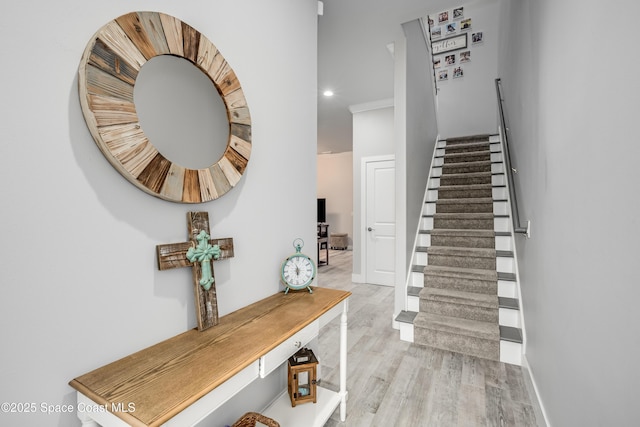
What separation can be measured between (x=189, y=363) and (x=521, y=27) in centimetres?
334

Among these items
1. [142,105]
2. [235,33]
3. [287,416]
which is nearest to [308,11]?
[235,33]

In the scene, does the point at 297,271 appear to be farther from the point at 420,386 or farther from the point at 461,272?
the point at 461,272

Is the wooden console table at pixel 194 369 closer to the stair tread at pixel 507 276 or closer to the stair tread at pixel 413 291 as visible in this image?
the stair tread at pixel 413 291

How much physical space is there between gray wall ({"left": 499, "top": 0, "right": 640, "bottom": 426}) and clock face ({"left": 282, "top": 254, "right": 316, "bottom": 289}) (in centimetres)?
119

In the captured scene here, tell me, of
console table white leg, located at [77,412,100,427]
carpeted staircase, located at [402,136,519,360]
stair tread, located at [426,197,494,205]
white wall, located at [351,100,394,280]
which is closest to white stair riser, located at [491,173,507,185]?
carpeted staircase, located at [402,136,519,360]

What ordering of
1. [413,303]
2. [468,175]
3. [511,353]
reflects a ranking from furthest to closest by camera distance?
[468,175], [413,303], [511,353]

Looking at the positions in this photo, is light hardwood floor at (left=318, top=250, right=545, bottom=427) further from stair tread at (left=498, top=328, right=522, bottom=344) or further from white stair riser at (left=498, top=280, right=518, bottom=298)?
white stair riser at (left=498, top=280, right=518, bottom=298)

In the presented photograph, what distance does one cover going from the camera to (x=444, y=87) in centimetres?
583

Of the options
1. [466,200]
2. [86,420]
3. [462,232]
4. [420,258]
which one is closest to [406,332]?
[420,258]

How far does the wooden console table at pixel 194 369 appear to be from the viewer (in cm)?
72

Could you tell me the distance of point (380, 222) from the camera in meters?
4.63

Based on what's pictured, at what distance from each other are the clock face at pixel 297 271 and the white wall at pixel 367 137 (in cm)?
320

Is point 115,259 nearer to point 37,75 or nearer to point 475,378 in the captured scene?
point 37,75

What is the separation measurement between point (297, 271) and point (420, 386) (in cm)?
125
